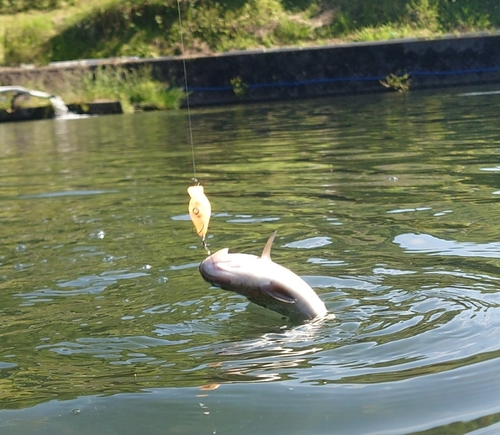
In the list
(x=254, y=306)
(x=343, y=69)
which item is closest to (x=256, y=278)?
(x=254, y=306)

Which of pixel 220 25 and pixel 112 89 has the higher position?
pixel 220 25

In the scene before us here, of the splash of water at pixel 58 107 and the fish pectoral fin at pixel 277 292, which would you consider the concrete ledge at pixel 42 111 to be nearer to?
the splash of water at pixel 58 107

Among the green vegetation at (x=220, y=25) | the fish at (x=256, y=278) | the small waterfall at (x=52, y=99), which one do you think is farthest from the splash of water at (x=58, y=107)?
the fish at (x=256, y=278)

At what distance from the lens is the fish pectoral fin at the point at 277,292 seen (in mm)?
4125

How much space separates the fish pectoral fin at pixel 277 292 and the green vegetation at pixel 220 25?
2003cm

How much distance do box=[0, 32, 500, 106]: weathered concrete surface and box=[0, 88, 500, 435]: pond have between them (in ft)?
31.7

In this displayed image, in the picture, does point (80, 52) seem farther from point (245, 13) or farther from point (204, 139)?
point (204, 139)

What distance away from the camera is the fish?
410cm

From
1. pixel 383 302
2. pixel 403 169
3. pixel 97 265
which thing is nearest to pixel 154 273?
pixel 97 265

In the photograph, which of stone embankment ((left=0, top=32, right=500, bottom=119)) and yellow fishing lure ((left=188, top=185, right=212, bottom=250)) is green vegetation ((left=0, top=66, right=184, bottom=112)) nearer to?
stone embankment ((left=0, top=32, right=500, bottom=119))

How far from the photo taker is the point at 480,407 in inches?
131

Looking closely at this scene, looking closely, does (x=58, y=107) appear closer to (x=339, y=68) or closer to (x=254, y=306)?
(x=339, y=68)

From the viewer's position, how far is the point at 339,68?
20969 mm

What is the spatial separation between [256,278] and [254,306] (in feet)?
2.62
